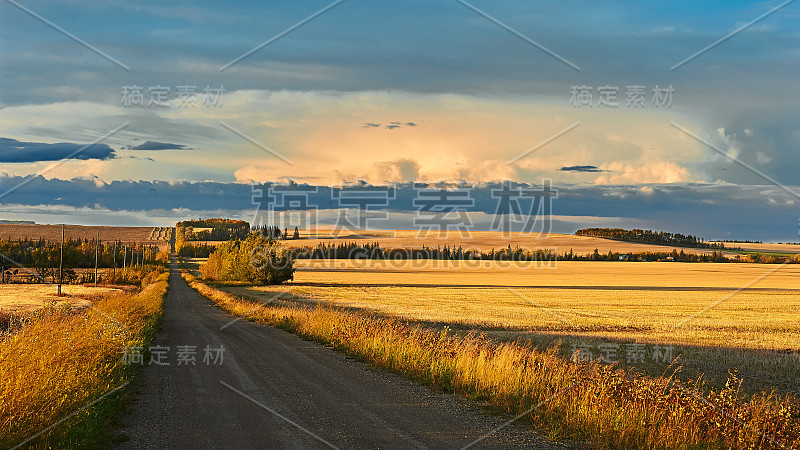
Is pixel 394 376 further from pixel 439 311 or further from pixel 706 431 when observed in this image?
pixel 439 311

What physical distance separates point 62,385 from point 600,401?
9.06 metres

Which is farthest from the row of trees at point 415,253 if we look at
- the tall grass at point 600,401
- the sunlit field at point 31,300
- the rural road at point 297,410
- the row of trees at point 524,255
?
the tall grass at point 600,401

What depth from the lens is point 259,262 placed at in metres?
86.4

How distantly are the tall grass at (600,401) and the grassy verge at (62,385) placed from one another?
6.46 metres

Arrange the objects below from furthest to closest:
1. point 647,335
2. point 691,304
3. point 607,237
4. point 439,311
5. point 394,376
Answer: point 607,237
point 691,304
point 439,311
point 647,335
point 394,376

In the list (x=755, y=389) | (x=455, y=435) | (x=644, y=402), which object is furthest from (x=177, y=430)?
(x=755, y=389)

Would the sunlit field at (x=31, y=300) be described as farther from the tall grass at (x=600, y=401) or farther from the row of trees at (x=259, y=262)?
the row of trees at (x=259, y=262)

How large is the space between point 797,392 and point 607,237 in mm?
170074

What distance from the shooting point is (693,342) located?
25.8m

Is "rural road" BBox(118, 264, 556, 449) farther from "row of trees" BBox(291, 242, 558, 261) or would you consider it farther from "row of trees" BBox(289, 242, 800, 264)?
"row of trees" BBox(289, 242, 800, 264)

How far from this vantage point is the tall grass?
8.68 m

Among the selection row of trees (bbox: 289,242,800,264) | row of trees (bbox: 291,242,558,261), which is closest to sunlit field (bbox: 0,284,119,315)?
row of trees (bbox: 291,242,558,261)

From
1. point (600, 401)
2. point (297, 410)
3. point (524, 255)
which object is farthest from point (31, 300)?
point (524, 255)

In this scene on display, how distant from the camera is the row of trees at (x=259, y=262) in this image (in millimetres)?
86312
